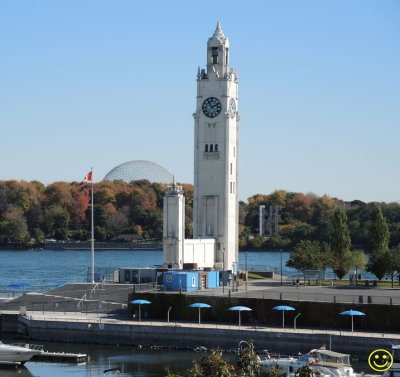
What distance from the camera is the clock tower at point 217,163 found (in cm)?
9825

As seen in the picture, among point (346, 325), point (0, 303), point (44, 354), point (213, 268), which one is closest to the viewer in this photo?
point (44, 354)

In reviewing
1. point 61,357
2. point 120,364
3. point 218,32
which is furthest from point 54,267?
point 120,364

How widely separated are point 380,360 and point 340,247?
3742 cm

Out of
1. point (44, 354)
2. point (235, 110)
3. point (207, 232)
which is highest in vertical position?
point (235, 110)

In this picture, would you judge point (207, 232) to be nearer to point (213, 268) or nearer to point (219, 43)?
point (213, 268)

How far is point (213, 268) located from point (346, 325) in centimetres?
2545

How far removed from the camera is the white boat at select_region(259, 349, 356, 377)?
56.4m

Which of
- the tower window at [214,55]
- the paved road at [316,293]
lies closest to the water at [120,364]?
the paved road at [316,293]

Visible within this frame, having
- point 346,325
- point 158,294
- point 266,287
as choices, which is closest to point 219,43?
point 266,287

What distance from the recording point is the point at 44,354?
6700 centimetres

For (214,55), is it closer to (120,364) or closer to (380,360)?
(120,364)

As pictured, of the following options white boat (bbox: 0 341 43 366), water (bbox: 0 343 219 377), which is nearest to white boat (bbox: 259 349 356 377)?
water (bbox: 0 343 219 377)

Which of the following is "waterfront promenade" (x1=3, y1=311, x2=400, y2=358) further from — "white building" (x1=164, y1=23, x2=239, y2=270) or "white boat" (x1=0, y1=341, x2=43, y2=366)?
"white building" (x1=164, y1=23, x2=239, y2=270)

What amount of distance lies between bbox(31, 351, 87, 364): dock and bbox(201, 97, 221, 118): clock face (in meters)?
35.8
